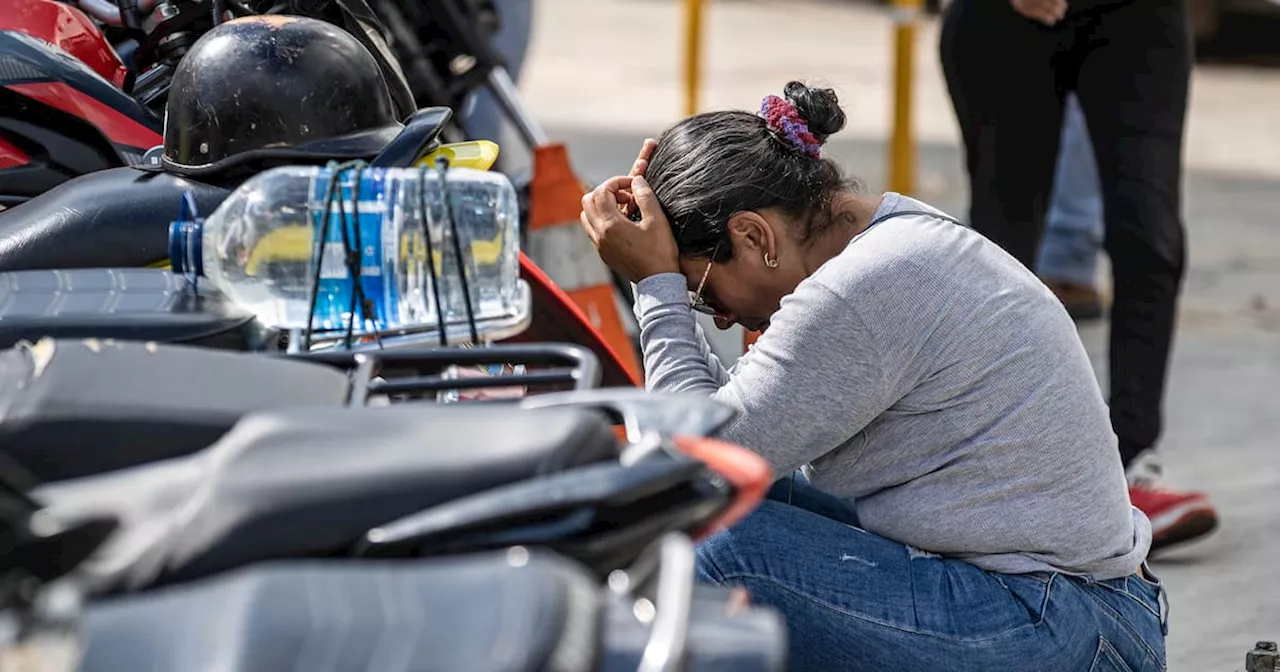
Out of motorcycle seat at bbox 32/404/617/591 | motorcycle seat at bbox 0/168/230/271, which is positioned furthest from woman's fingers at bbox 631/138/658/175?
motorcycle seat at bbox 32/404/617/591

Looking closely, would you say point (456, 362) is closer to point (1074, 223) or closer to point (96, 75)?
point (96, 75)

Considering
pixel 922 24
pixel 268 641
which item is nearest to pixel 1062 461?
pixel 268 641

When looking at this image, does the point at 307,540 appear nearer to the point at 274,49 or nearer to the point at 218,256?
the point at 218,256

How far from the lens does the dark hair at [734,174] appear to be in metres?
2.32

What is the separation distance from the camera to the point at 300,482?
131 cm

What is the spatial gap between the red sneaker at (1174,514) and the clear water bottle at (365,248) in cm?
190

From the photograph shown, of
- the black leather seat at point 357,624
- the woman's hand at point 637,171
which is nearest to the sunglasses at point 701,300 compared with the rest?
the woman's hand at point 637,171

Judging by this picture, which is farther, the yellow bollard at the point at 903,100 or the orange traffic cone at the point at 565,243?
the yellow bollard at the point at 903,100

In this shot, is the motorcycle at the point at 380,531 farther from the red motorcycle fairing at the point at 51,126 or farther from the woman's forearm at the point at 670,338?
the red motorcycle fairing at the point at 51,126

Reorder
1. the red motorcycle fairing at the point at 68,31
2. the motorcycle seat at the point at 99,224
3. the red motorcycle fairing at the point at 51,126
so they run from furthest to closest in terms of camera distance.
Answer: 1. the red motorcycle fairing at the point at 68,31
2. the red motorcycle fairing at the point at 51,126
3. the motorcycle seat at the point at 99,224

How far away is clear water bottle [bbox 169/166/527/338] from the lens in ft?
6.35

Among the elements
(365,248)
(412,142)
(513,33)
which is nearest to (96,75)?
(412,142)

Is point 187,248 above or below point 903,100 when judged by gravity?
above

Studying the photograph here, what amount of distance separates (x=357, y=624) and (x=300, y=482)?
0.20 metres
